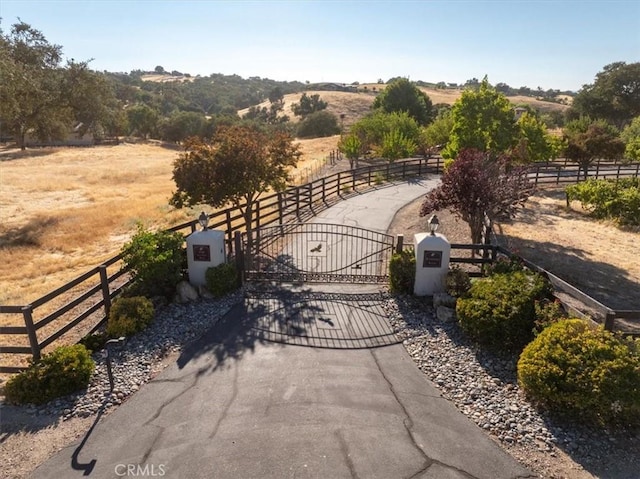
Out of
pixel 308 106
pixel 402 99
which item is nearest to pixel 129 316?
pixel 402 99

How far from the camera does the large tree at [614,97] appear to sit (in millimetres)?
62156

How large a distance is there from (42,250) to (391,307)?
1740cm

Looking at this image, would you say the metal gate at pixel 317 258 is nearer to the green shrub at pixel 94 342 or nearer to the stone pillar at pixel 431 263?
the stone pillar at pixel 431 263

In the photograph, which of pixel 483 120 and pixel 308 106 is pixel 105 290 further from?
pixel 308 106

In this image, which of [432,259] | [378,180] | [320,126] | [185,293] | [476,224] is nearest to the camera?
[432,259]

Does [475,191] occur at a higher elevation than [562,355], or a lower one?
higher

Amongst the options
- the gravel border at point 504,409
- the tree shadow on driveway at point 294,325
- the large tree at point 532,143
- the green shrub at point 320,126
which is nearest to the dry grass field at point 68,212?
the tree shadow on driveway at point 294,325

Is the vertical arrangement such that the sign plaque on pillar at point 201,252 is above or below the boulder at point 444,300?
above

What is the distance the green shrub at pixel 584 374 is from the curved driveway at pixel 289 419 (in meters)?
1.39

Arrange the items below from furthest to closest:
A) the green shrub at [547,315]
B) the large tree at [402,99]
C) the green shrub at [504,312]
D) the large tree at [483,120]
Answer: the large tree at [402,99], the large tree at [483,120], the green shrub at [504,312], the green shrub at [547,315]

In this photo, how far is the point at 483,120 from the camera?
70.6 ft

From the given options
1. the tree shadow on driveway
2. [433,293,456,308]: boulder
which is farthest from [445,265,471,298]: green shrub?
the tree shadow on driveway

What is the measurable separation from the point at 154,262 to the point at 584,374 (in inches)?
373

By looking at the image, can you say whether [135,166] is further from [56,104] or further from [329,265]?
[329,265]
